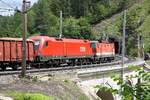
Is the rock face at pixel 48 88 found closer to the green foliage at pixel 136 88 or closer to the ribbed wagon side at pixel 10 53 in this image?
the ribbed wagon side at pixel 10 53

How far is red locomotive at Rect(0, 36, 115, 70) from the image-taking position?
3957 cm

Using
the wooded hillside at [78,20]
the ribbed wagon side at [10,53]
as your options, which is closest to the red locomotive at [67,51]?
the ribbed wagon side at [10,53]

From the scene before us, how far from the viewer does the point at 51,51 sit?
49375 mm

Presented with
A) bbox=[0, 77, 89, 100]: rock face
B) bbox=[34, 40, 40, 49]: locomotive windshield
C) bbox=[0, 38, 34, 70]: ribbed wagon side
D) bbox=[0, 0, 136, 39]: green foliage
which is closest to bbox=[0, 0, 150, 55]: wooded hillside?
bbox=[0, 0, 136, 39]: green foliage

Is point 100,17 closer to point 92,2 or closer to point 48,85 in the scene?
point 92,2

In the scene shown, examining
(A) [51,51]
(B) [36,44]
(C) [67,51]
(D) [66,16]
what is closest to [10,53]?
(B) [36,44]

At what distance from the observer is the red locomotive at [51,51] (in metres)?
39.6

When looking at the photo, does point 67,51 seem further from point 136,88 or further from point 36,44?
point 136,88

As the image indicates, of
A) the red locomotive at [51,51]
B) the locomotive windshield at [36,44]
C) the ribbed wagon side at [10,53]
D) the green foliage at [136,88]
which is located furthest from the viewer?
the locomotive windshield at [36,44]

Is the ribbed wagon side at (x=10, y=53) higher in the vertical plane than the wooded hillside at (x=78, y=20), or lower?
lower

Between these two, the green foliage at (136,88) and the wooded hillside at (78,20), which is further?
the wooded hillside at (78,20)

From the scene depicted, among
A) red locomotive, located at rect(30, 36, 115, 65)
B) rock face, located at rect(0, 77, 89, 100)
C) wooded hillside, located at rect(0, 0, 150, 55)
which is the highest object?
wooded hillside, located at rect(0, 0, 150, 55)

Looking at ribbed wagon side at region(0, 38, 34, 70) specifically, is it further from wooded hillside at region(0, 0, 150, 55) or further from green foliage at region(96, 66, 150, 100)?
wooded hillside at region(0, 0, 150, 55)

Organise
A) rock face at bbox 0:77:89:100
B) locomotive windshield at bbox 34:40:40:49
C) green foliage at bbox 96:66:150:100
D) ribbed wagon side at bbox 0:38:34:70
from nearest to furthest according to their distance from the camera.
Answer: green foliage at bbox 96:66:150:100 → rock face at bbox 0:77:89:100 → ribbed wagon side at bbox 0:38:34:70 → locomotive windshield at bbox 34:40:40:49
